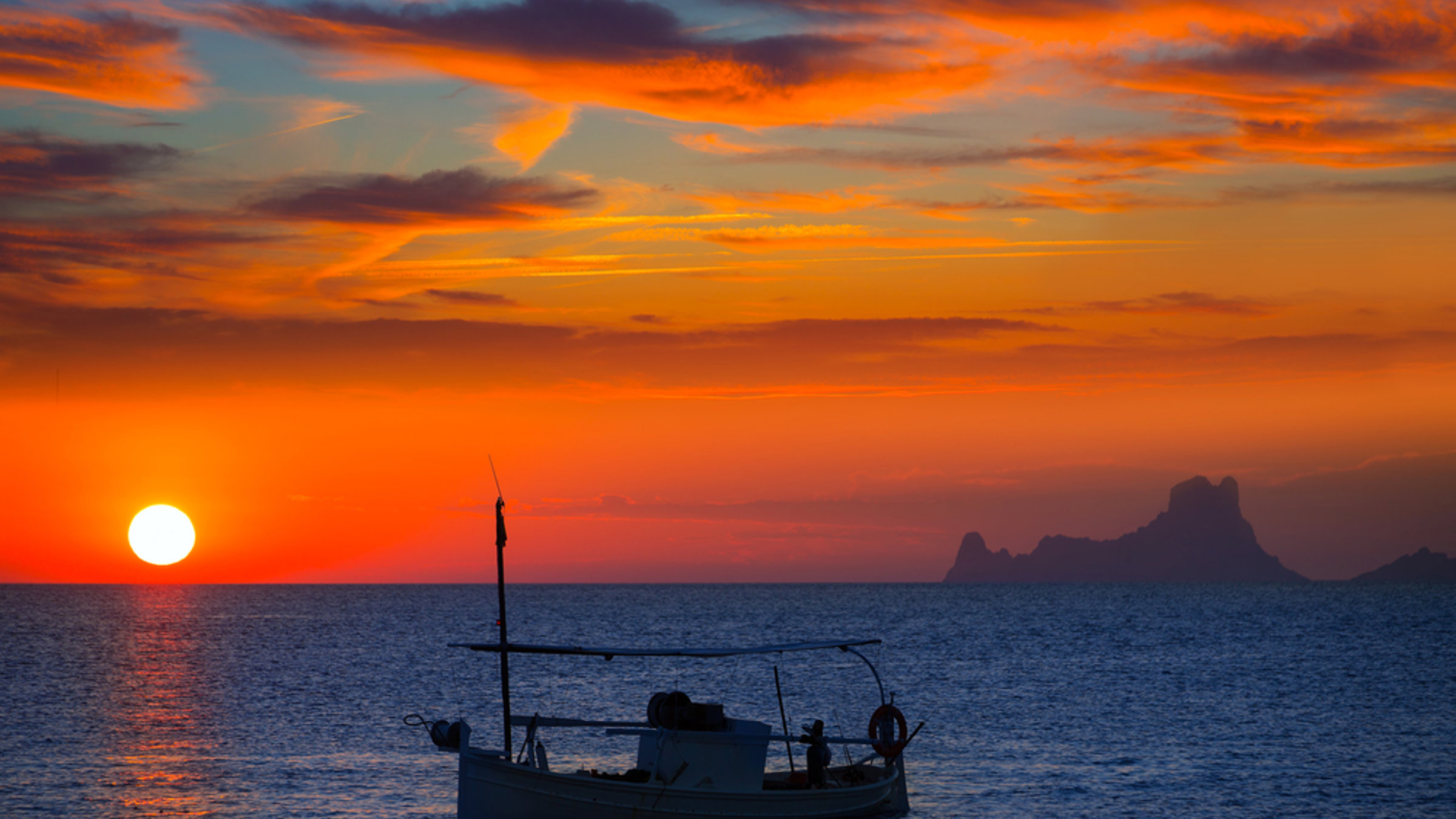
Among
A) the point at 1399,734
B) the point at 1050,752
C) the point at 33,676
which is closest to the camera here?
the point at 1050,752

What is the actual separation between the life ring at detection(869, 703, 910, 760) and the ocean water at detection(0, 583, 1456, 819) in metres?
3.39

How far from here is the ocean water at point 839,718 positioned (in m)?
47.3

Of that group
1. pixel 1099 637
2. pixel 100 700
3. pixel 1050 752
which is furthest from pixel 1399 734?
pixel 1099 637

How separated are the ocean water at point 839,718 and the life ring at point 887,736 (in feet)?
11.1

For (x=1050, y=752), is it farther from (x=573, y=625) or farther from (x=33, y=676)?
(x=573, y=625)

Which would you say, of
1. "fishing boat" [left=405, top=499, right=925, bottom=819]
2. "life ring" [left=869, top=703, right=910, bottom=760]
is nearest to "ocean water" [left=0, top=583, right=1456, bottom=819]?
"life ring" [left=869, top=703, right=910, bottom=760]

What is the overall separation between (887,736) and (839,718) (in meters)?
36.9

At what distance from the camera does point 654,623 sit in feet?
648

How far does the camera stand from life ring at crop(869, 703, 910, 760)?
4120 cm

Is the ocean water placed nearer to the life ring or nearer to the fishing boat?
the life ring

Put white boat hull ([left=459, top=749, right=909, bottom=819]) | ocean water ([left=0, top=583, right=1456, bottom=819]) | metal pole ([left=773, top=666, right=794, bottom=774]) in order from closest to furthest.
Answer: white boat hull ([left=459, top=749, right=909, bottom=819]) → metal pole ([left=773, top=666, right=794, bottom=774]) → ocean water ([left=0, top=583, right=1456, bottom=819])

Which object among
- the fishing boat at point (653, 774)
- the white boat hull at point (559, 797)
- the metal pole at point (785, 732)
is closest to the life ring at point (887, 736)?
→ the metal pole at point (785, 732)

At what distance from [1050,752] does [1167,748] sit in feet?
20.3

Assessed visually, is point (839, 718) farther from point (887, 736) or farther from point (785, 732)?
point (785, 732)
